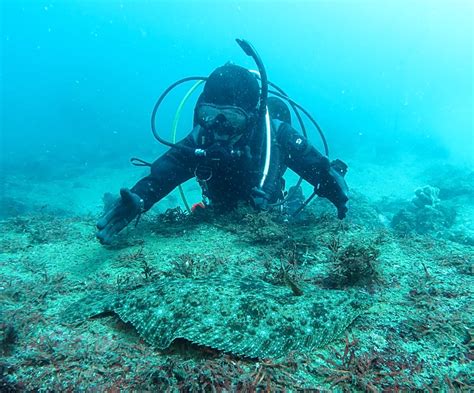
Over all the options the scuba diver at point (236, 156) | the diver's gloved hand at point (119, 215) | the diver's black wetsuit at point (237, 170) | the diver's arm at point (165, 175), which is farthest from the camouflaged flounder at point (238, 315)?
the diver's black wetsuit at point (237, 170)

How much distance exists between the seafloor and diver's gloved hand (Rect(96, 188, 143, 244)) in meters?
0.43

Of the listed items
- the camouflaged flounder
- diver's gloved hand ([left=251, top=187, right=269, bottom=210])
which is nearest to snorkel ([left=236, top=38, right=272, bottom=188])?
diver's gloved hand ([left=251, top=187, right=269, bottom=210])

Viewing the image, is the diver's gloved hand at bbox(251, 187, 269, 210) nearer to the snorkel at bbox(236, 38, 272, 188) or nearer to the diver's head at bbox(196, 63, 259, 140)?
the snorkel at bbox(236, 38, 272, 188)

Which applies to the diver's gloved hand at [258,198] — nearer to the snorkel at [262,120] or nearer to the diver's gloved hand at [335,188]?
the snorkel at [262,120]

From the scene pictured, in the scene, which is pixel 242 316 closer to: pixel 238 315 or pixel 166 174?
pixel 238 315

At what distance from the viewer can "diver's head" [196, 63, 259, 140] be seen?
5395 millimetres

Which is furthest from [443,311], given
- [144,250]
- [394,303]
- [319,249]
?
[144,250]

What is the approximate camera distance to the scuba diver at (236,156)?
5.44 metres

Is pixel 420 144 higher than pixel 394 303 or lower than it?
higher

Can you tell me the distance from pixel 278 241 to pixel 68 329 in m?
3.28

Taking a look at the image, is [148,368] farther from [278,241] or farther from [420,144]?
[420,144]

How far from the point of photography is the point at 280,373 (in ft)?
7.52

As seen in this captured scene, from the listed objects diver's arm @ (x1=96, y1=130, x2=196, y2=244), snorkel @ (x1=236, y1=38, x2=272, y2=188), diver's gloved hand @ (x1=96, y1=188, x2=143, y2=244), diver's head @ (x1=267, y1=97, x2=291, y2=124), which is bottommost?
diver's gloved hand @ (x1=96, y1=188, x2=143, y2=244)

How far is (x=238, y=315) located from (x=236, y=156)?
3396 mm
